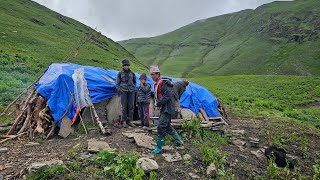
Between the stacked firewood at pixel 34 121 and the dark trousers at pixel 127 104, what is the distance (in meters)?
2.49

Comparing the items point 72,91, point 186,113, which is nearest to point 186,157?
point 186,113

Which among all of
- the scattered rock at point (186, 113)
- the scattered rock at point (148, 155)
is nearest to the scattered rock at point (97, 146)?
Result: the scattered rock at point (148, 155)

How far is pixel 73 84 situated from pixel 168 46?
17418 cm

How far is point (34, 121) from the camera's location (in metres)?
10.5

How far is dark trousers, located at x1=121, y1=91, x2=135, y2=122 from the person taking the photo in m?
11.0

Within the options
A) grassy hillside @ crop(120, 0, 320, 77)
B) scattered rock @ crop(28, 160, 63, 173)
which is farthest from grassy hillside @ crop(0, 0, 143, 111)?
grassy hillside @ crop(120, 0, 320, 77)

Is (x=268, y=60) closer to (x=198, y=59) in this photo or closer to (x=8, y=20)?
(x=198, y=59)

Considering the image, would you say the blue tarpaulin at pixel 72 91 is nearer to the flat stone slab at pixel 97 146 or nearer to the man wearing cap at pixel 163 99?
the flat stone slab at pixel 97 146

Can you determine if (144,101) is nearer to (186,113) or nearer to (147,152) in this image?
(186,113)

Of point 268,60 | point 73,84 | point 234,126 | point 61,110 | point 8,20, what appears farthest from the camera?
point 268,60

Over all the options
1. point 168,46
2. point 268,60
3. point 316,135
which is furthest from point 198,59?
point 316,135

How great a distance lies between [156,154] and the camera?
841 cm

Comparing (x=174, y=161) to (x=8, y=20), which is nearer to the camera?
(x=174, y=161)

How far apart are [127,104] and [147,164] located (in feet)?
14.0
